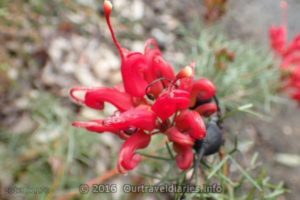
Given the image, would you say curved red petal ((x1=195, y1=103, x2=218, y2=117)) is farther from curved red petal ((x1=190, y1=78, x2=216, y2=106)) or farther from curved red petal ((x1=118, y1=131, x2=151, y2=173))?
curved red petal ((x1=118, y1=131, x2=151, y2=173))

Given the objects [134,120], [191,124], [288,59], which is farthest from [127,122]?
[288,59]

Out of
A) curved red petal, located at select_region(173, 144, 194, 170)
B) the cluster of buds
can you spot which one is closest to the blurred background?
the cluster of buds

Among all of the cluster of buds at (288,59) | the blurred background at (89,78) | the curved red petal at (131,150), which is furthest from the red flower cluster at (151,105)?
the cluster of buds at (288,59)

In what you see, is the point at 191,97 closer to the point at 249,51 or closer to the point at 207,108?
the point at 207,108

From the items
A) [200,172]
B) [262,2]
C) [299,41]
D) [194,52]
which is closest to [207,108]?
[200,172]

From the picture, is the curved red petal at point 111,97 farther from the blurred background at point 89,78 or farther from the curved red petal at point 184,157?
the blurred background at point 89,78

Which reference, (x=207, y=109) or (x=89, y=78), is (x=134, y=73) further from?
(x=89, y=78)

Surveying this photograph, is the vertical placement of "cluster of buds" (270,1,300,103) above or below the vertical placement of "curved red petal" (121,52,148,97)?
below
